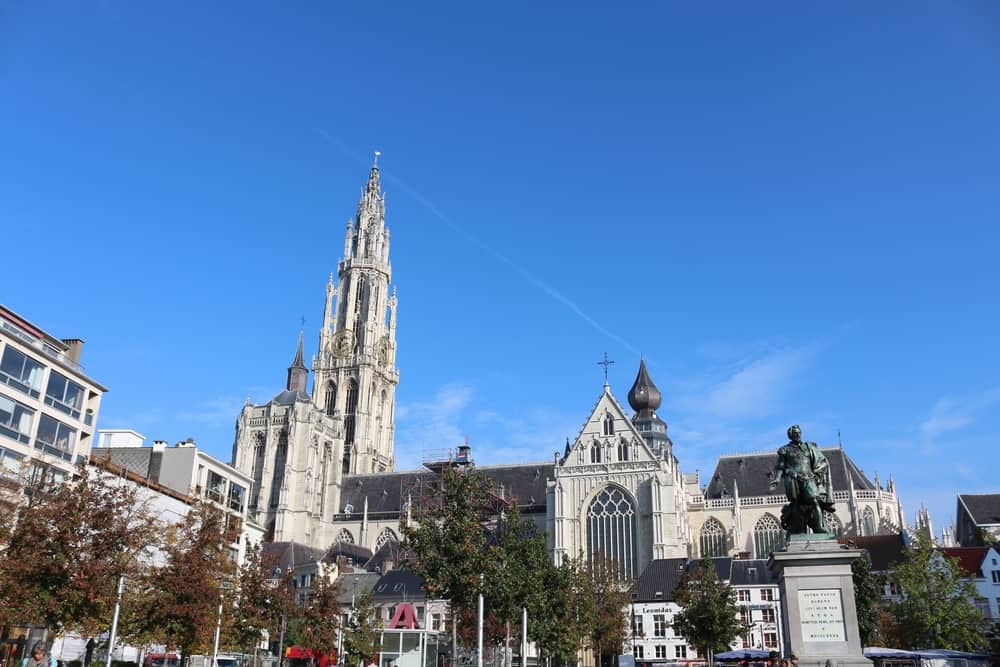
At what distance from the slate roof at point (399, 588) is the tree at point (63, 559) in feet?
129

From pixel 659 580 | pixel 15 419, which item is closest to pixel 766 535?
pixel 659 580

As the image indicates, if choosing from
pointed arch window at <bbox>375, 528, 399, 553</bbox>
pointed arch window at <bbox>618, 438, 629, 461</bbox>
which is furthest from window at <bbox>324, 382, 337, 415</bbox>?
pointed arch window at <bbox>618, 438, 629, 461</bbox>

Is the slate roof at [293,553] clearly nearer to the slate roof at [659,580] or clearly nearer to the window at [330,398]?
the window at [330,398]

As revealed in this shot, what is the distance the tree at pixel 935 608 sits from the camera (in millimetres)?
45844

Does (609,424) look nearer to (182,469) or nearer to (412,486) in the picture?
(412,486)

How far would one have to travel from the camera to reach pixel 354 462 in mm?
103312

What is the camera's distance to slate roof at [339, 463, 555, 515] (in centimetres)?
8775

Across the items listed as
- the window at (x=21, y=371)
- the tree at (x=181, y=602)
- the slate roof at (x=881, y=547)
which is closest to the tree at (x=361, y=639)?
the tree at (x=181, y=602)

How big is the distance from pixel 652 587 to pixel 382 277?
230 ft

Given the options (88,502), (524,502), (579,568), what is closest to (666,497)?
(579,568)

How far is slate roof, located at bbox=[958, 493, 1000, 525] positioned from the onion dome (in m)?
32.0

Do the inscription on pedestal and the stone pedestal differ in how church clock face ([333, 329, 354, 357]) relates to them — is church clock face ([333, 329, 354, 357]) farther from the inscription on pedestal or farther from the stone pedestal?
the inscription on pedestal

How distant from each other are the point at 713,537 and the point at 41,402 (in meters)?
59.3

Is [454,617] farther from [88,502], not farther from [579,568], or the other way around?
[579,568]
